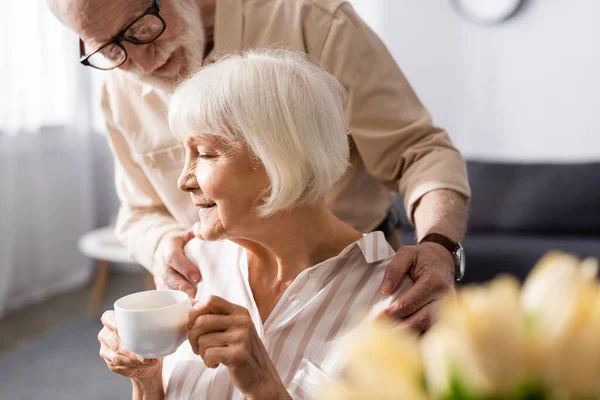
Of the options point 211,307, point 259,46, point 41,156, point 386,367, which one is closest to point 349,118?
point 259,46

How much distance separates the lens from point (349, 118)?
158 centimetres

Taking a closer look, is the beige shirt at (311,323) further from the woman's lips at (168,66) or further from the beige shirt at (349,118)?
the woman's lips at (168,66)

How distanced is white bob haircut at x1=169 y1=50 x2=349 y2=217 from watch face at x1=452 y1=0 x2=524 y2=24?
3.33 metres

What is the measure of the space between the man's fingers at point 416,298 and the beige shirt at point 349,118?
0.32 m

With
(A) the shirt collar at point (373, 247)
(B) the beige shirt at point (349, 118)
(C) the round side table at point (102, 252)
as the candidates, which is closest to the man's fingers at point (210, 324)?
(A) the shirt collar at point (373, 247)

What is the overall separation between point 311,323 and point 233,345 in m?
0.33

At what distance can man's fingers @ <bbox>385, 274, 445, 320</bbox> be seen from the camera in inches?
45.4

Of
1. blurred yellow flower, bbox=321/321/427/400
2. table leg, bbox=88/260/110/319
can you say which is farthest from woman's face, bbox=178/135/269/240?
table leg, bbox=88/260/110/319

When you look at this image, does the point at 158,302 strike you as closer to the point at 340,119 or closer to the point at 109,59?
the point at 340,119

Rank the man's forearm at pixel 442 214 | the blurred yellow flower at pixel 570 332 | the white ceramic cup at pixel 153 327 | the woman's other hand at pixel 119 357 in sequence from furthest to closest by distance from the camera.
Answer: the man's forearm at pixel 442 214
the woman's other hand at pixel 119 357
the white ceramic cup at pixel 153 327
the blurred yellow flower at pixel 570 332

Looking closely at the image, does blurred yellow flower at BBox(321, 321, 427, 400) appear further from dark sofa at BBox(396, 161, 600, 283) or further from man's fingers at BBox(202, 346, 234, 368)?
dark sofa at BBox(396, 161, 600, 283)

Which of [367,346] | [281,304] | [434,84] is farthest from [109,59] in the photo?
[434,84]

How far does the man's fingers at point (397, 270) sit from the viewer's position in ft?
4.00

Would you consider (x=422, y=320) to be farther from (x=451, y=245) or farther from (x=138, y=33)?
(x=138, y=33)
